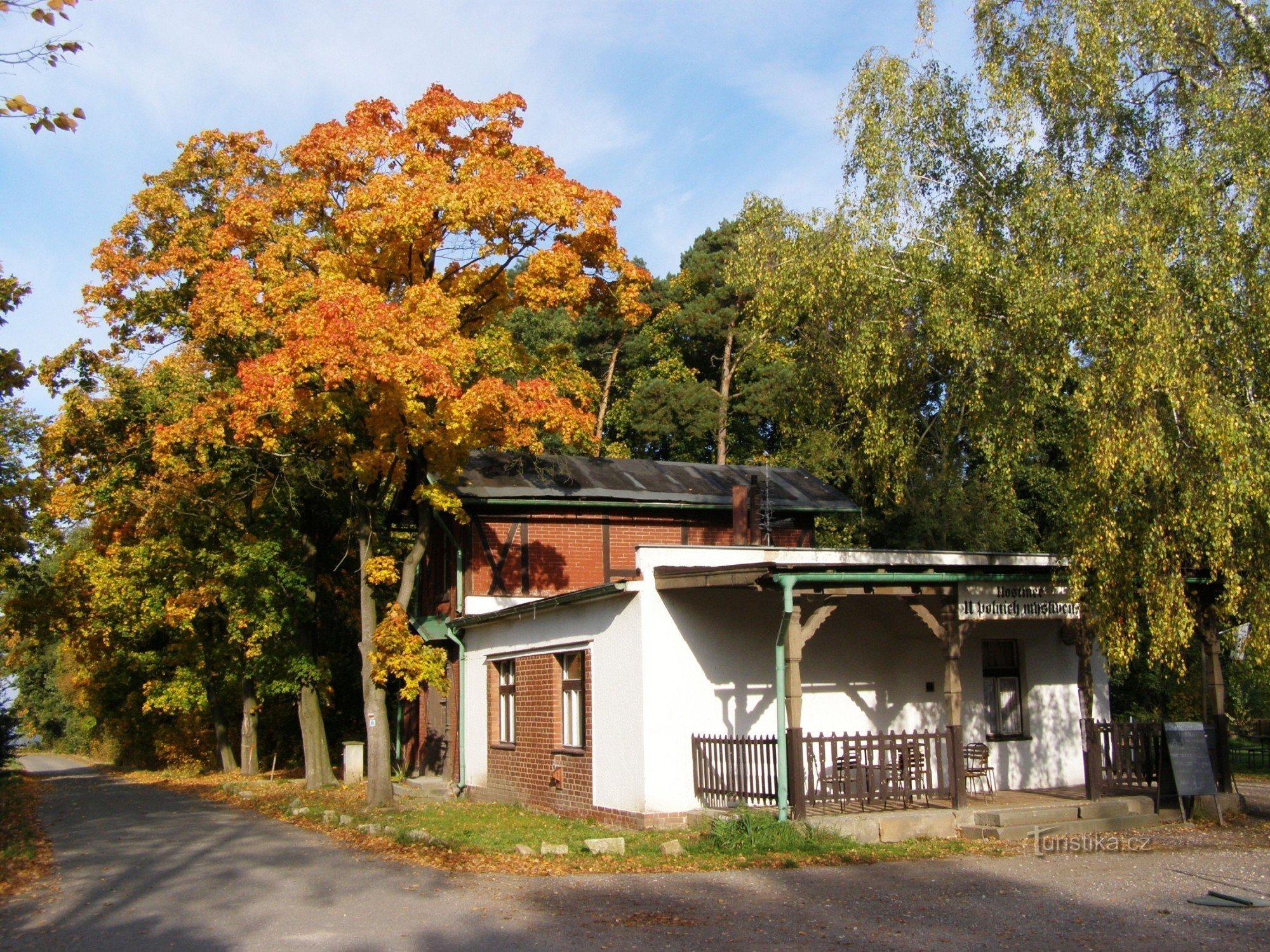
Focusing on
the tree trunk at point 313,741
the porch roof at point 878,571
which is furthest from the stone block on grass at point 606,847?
the tree trunk at point 313,741

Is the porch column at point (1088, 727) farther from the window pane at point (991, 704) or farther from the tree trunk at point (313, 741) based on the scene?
the tree trunk at point (313, 741)

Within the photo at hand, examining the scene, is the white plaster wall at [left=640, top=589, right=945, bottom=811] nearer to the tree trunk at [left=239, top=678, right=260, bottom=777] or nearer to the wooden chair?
the wooden chair

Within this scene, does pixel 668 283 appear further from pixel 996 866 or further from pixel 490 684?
pixel 996 866

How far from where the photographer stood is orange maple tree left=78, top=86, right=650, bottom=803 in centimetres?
1609

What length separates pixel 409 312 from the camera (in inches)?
650

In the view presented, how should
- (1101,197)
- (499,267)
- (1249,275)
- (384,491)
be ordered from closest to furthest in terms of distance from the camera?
(1249,275), (1101,197), (499,267), (384,491)

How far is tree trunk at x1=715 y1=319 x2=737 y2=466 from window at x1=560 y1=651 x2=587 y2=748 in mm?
21638

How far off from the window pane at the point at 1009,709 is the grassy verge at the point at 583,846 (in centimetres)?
447

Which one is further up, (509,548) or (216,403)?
(216,403)

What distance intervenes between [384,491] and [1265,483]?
1447cm

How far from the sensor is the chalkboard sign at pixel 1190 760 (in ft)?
46.3

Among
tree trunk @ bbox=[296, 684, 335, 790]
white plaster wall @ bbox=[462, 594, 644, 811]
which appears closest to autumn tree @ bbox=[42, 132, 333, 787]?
tree trunk @ bbox=[296, 684, 335, 790]

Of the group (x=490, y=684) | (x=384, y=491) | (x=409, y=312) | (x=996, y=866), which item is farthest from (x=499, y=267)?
(x=996, y=866)

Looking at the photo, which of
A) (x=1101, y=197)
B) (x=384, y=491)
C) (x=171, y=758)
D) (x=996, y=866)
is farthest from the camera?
(x=171, y=758)
